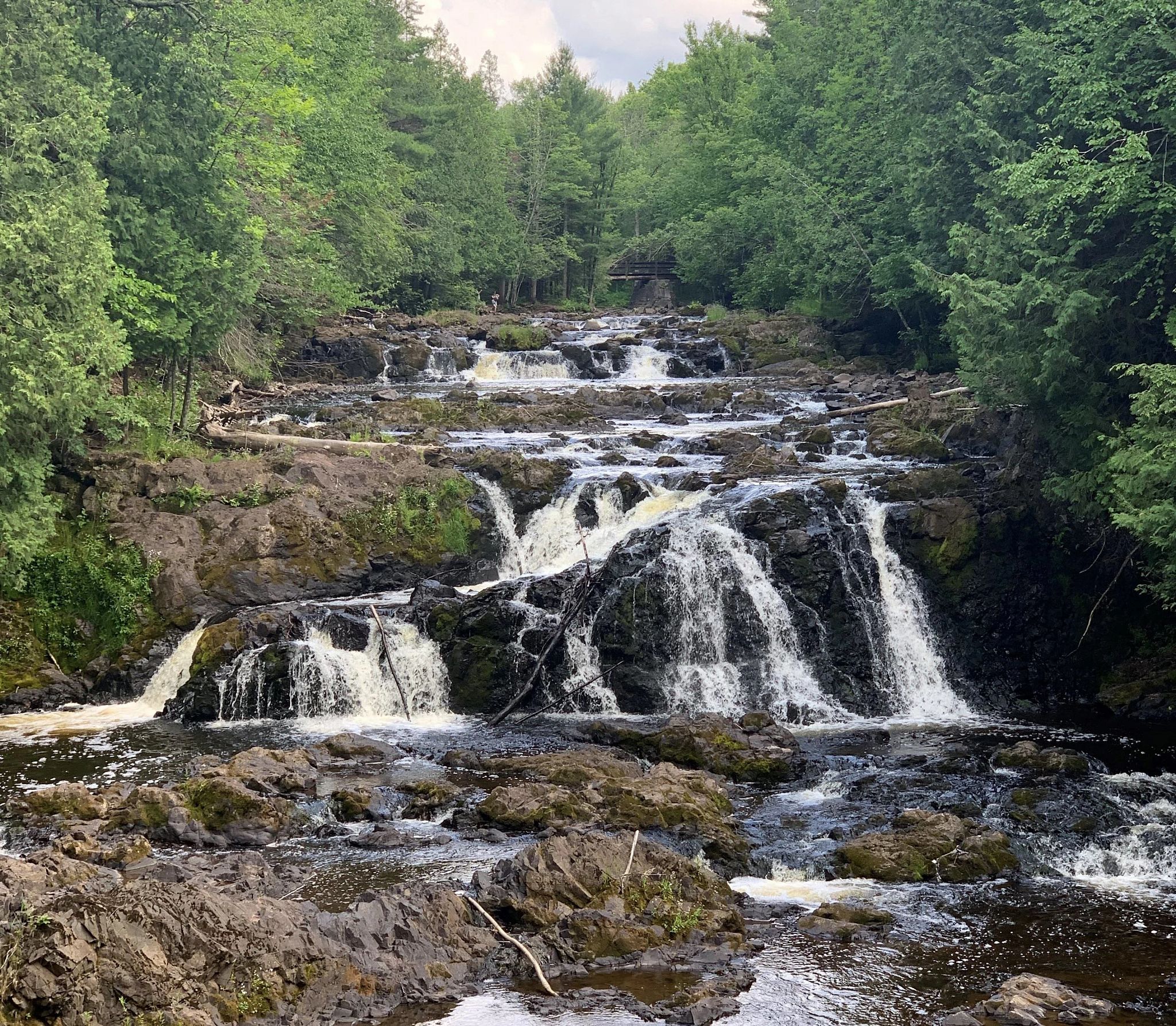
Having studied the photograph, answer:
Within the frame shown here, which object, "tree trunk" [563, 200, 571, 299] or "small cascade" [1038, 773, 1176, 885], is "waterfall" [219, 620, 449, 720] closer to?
"small cascade" [1038, 773, 1176, 885]

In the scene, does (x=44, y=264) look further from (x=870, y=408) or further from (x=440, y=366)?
(x=440, y=366)

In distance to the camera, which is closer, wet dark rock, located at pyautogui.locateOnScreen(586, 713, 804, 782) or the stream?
the stream

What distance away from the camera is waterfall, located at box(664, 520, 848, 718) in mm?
19109

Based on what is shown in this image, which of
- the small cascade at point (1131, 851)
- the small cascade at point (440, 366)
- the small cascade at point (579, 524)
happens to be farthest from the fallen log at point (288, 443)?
the small cascade at point (1131, 851)

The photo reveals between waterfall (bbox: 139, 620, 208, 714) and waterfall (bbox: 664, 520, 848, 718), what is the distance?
8.31 metres

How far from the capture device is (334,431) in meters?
27.1

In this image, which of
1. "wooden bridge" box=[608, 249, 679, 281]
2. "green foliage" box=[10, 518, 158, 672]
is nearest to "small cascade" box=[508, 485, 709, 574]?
"green foliage" box=[10, 518, 158, 672]

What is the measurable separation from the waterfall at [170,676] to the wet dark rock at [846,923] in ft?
39.9

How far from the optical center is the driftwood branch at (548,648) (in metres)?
18.3

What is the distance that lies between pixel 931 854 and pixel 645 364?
29.7m

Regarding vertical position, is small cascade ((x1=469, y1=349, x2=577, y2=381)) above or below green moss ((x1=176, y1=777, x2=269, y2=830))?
above

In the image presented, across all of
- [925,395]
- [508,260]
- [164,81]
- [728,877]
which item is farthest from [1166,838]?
[508,260]

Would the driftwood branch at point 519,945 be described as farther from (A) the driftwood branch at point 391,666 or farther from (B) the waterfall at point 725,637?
(B) the waterfall at point 725,637

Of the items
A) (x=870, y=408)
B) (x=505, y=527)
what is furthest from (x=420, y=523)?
(x=870, y=408)
